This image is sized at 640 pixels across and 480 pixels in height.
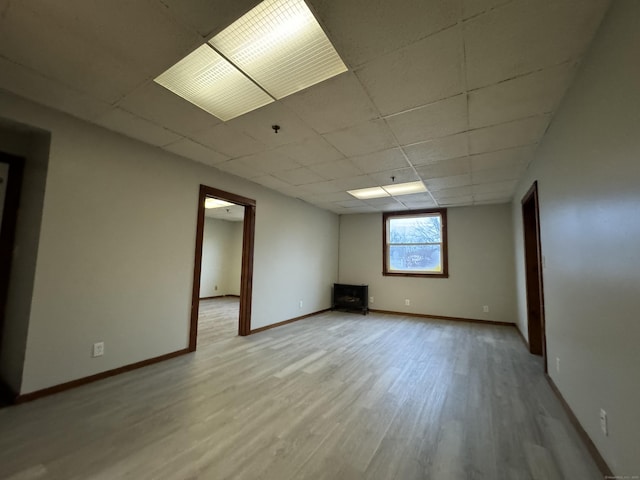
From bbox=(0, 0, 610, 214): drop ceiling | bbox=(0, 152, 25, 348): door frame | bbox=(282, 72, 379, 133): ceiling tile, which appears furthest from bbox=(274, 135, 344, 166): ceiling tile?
bbox=(0, 152, 25, 348): door frame

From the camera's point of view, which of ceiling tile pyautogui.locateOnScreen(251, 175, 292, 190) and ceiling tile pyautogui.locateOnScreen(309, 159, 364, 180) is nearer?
ceiling tile pyautogui.locateOnScreen(309, 159, 364, 180)

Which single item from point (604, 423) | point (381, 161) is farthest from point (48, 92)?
point (604, 423)

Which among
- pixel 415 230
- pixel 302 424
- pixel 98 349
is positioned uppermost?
pixel 415 230

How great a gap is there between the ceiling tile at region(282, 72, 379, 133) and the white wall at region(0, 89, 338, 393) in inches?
74.0

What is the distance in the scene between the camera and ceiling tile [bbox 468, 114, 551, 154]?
2.38 meters

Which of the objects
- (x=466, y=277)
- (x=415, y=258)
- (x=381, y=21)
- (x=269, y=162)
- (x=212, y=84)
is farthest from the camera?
(x=415, y=258)

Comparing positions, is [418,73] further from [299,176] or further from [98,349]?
[98,349]

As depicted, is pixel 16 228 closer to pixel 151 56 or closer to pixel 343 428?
pixel 151 56

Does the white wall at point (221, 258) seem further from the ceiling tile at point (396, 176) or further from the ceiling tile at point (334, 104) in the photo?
the ceiling tile at point (334, 104)

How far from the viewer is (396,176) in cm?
382

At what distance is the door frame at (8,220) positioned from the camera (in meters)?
2.38

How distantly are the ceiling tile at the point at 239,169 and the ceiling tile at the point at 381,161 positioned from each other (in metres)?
1.43

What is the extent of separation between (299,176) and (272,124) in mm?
1468

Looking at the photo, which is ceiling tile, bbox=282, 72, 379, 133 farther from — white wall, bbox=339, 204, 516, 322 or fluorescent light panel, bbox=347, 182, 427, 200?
white wall, bbox=339, 204, 516, 322
